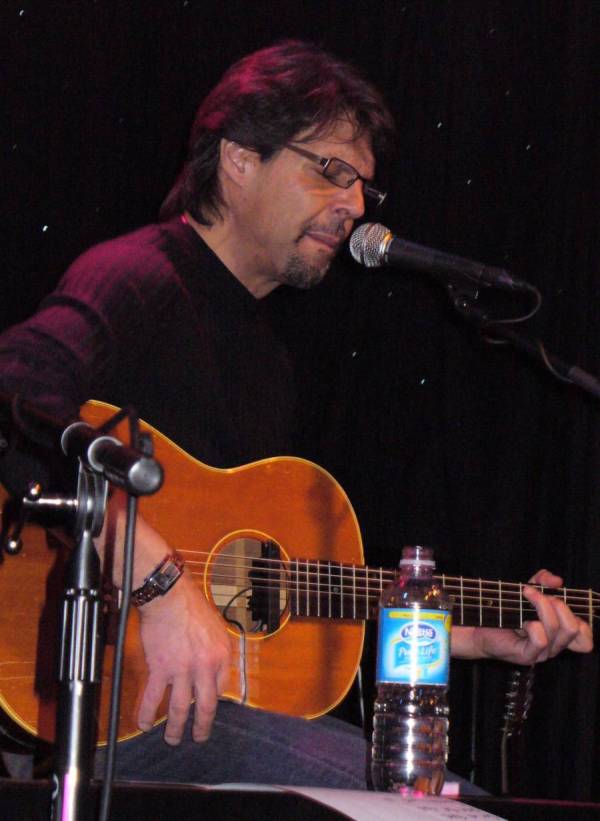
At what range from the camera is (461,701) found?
313 centimetres

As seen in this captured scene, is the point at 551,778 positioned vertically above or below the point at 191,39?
below

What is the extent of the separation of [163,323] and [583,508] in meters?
1.55

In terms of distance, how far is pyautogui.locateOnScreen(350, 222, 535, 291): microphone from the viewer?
70.5 inches

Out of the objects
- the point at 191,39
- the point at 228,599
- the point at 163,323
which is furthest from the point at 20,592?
the point at 191,39

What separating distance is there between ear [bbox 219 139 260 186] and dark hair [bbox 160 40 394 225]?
17 millimetres

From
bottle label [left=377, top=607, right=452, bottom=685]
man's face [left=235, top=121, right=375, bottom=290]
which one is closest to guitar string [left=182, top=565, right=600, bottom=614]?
bottle label [left=377, top=607, right=452, bottom=685]

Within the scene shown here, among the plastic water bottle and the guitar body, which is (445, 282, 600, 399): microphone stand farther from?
the guitar body

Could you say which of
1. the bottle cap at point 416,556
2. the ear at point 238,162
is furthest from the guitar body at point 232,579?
the ear at point 238,162

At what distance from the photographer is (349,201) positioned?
245 centimetres

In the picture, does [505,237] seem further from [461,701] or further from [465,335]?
[461,701]

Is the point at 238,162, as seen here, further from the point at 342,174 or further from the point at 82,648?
the point at 82,648

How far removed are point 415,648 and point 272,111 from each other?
4.41 feet

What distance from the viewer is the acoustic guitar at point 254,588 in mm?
1781

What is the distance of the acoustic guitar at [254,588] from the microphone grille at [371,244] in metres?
0.48
